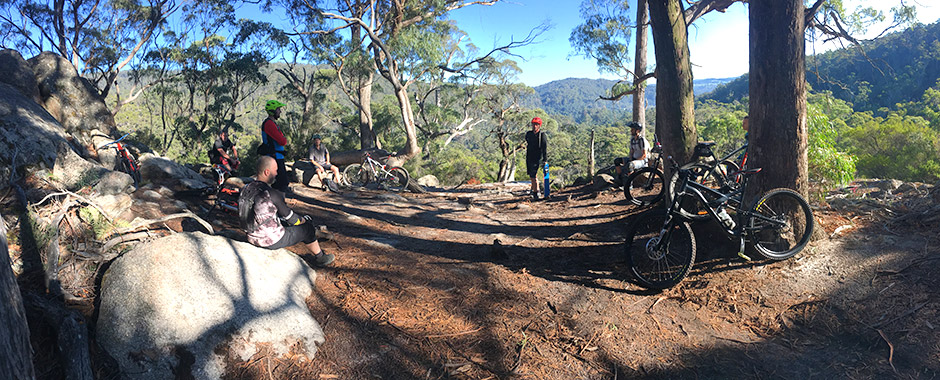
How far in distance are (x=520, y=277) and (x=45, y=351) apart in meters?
3.29

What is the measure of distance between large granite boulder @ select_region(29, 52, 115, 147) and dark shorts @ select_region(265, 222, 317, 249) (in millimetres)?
11006

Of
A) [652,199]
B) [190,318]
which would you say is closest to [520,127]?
[652,199]

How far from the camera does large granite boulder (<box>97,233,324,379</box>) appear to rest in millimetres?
2453

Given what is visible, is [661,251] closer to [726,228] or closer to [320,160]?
[726,228]

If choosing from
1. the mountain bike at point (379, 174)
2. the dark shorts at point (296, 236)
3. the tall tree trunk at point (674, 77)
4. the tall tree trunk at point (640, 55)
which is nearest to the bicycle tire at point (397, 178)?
the mountain bike at point (379, 174)

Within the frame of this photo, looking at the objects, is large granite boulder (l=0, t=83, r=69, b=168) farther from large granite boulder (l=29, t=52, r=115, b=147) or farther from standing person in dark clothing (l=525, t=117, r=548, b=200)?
standing person in dark clothing (l=525, t=117, r=548, b=200)

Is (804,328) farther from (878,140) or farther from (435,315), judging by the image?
(878,140)

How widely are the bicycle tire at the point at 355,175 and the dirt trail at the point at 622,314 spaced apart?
19.7ft

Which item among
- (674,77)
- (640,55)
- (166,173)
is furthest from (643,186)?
(166,173)

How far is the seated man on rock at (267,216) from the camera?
11.7 ft

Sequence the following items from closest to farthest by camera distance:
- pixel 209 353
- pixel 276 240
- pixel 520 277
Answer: pixel 209 353 → pixel 276 240 → pixel 520 277

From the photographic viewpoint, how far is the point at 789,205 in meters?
3.71

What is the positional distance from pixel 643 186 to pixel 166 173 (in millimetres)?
8535

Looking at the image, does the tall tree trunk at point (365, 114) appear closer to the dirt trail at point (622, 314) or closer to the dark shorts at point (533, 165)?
the dark shorts at point (533, 165)
